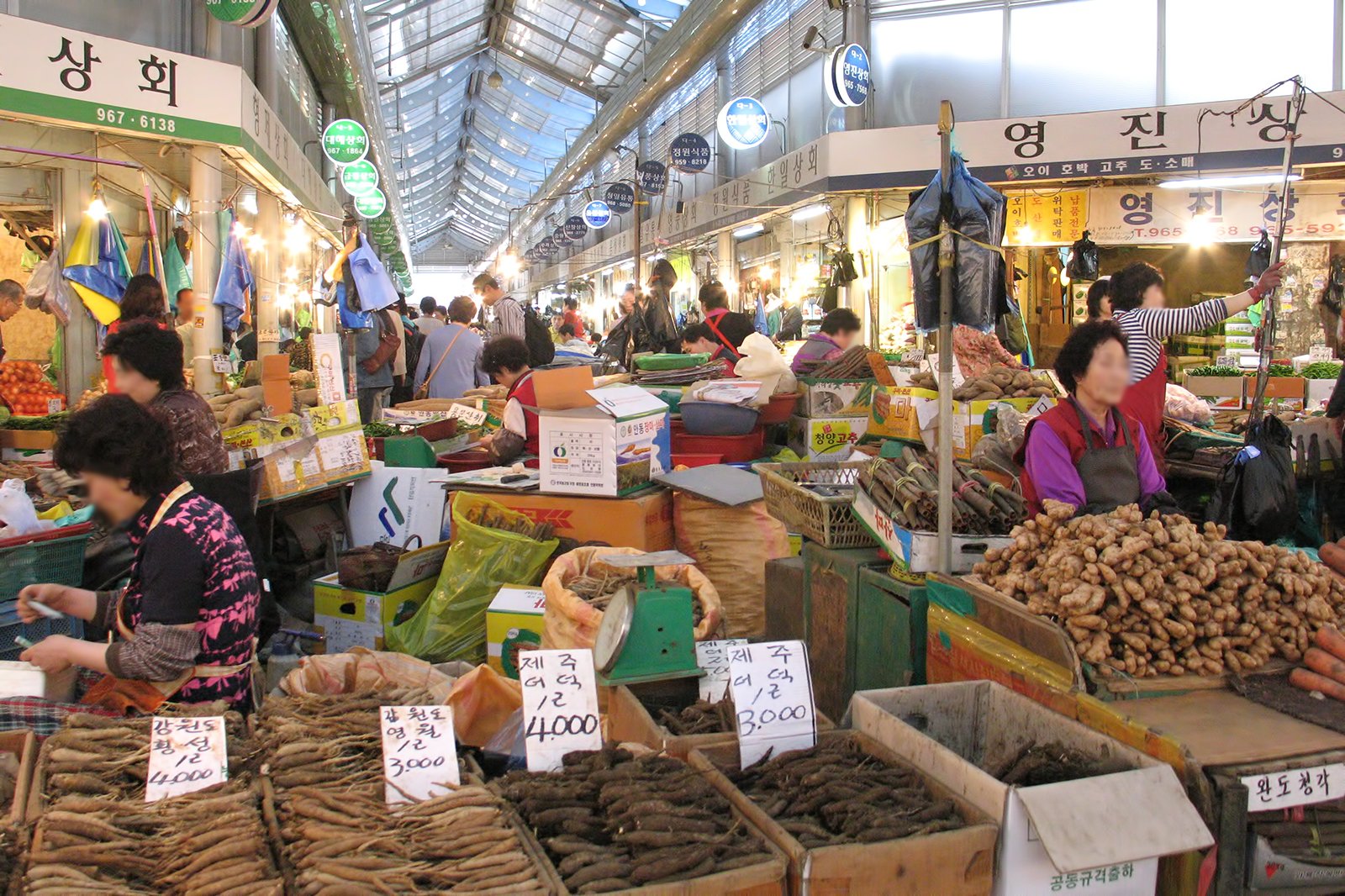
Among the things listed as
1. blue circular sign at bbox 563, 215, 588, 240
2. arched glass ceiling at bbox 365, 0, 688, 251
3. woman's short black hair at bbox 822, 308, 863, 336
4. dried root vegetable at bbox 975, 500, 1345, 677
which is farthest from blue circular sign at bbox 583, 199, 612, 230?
dried root vegetable at bbox 975, 500, 1345, 677

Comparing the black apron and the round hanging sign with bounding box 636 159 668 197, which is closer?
the black apron

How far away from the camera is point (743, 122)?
48.9 feet

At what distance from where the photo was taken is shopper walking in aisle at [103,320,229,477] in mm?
4547

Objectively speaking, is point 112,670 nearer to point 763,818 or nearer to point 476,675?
point 476,675

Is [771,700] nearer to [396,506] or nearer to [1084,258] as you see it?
[396,506]

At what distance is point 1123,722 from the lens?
8.40 feet

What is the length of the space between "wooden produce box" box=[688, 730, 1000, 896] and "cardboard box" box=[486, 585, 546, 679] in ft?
7.72

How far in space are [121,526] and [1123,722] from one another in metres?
2.99

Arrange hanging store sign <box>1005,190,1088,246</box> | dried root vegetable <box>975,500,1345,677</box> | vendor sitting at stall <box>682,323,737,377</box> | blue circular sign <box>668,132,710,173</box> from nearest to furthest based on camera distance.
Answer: dried root vegetable <box>975,500,1345,677</box> → vendor sitting at stall <box>682,323,737,377</box> → hanging store sign <box>1005,190,1088,246</box> → blue circular sign <box>668,132,710,173</box>

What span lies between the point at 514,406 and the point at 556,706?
386 centimetres

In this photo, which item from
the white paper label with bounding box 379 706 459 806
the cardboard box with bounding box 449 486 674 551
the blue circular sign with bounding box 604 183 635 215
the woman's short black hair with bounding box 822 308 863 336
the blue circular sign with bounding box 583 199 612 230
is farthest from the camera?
the blue circular sign with bounding box 583 199 612 230

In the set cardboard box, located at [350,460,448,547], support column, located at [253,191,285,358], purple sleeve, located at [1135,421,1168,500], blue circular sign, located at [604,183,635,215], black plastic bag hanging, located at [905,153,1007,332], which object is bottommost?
cardboard box, located at [350,460,448,547]

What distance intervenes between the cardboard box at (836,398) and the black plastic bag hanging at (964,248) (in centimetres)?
349

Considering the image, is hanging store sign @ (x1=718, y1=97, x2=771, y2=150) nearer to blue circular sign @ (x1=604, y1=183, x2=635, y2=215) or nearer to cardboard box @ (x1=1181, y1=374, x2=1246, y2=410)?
blue circular sign @ (x1=604, y1=183, x2=635, y2=215)
